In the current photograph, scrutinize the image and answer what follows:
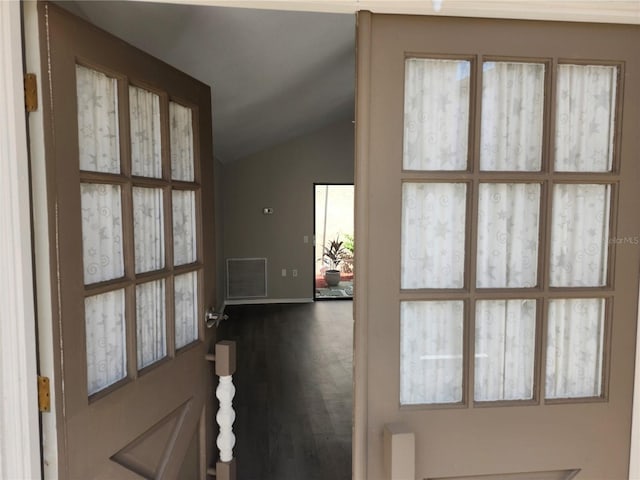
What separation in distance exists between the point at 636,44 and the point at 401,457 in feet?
5.07

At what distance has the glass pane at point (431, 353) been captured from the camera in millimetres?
1576

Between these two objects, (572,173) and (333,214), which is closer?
(572,173)

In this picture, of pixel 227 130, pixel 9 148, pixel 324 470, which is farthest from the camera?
pixel 227 130

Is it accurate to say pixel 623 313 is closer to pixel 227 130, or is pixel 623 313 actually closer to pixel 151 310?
pixel 151 310

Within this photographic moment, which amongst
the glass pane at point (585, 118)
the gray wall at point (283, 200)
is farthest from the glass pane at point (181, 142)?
the gray wall at point (283, 200)

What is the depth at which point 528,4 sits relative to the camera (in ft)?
4.71

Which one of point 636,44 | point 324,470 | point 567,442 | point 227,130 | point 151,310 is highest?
point 227,130

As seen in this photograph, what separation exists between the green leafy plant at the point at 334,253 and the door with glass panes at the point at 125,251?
7658 mm

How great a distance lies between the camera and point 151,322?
1745 mm

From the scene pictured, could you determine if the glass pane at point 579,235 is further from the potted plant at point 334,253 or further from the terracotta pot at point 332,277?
the potted plant at point 334,253

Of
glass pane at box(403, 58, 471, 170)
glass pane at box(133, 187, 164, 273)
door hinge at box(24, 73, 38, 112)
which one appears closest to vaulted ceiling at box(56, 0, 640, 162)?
glass pane at box(403, 58, 471, 170)

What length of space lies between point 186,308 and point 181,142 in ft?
2.28

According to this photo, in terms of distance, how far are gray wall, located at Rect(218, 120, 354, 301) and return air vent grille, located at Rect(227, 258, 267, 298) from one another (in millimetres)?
95

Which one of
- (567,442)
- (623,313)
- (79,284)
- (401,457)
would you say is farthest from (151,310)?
(623,313)
